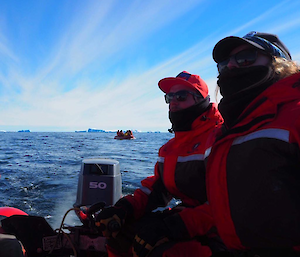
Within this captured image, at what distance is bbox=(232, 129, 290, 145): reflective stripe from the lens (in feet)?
3.34

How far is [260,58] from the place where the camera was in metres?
1.38

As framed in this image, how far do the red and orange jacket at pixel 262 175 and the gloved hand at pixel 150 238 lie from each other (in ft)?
1.61

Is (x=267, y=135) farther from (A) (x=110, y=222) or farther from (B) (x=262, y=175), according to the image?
(A) (x=110, y=222)

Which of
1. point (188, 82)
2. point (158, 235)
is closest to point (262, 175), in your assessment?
point (158, 235)

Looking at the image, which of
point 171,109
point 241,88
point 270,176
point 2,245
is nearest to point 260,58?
point 241,88

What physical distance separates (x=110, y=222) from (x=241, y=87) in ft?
4.94

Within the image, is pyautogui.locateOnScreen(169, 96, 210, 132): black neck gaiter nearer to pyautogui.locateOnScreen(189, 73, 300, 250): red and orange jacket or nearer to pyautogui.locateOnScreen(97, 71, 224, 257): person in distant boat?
pyautogui.locateOnScreen(97, 71, 224, 257): person in distant boat

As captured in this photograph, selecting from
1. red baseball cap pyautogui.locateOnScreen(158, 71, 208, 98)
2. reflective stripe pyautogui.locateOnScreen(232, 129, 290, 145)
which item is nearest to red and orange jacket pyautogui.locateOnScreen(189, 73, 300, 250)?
reflective stripe pyautogui.locateOnScreen(232, 129, 290, 145)

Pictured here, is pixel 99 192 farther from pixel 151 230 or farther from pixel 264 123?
pixel 264 123

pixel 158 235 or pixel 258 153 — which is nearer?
pixel 258 153

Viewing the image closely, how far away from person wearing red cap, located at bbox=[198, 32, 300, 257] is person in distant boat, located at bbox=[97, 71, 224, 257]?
44cm

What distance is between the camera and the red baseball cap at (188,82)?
7.74 ft

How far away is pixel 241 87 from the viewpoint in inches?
55.1

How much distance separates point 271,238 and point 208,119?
130cm
